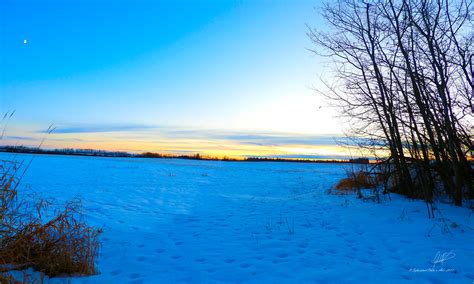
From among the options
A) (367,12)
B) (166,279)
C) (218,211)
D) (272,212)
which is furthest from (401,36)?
(166,279)

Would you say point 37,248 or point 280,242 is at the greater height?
point 37,248

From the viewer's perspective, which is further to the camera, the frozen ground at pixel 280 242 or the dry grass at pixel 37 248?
the frozen ground at pixel 280 242

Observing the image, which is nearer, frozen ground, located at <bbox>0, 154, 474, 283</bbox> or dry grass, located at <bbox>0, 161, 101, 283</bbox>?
dry grass, located at <bbox>0, 161, 101, 283</bbox>

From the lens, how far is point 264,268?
13.8 feet

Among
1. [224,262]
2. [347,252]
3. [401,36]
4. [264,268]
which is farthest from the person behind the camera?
[401,36]

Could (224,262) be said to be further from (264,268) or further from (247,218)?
(247,218)

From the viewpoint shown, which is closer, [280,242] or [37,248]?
[37,248]

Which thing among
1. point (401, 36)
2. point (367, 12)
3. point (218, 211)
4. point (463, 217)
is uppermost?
point (367, 12)

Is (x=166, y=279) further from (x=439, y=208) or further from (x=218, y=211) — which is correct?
(x=439, y=208)

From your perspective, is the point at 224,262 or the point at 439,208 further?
the point at 439,208

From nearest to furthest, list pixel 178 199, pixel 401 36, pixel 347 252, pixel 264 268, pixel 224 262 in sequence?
pixel 264 268 → pixel 224 262 → pixel 347 252 → pixel 401 36 → pixel 178 199

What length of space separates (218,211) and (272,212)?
1.74 metres

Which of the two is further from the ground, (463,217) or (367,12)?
(367,12)

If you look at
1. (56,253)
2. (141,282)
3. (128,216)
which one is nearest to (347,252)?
(141,282)
